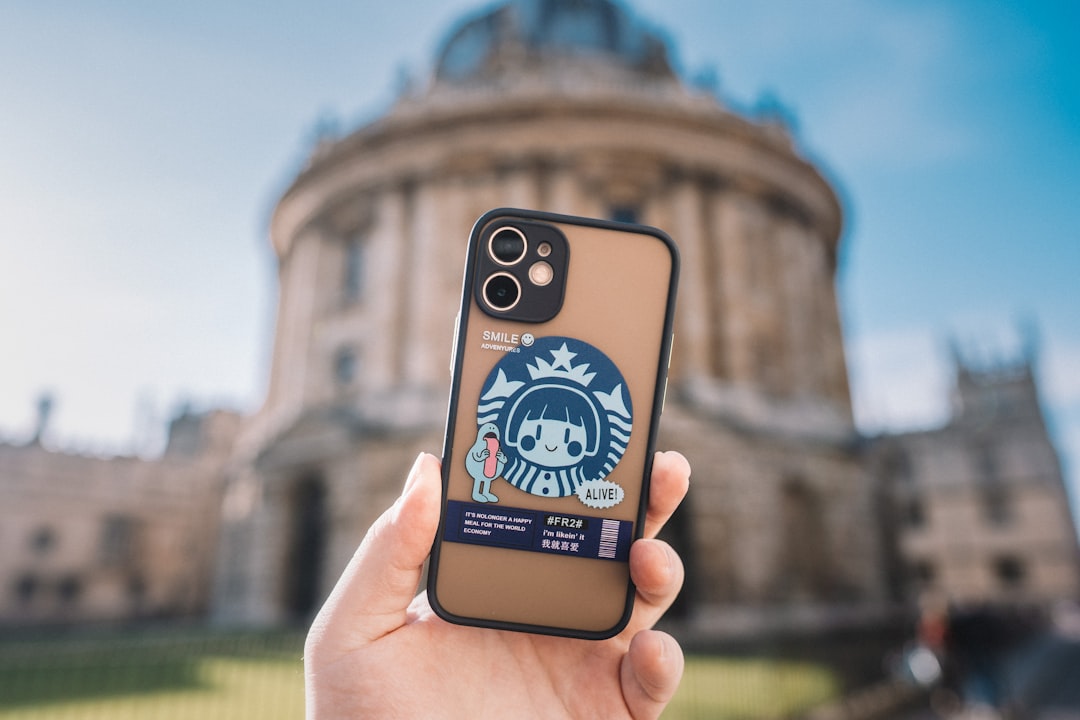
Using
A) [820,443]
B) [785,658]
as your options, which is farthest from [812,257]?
[785,658]

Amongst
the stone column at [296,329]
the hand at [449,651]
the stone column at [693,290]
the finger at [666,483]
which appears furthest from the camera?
the stone column at [296,329]

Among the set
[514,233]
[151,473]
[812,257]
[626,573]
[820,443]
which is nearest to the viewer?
[626,573]

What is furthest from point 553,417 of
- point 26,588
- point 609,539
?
point 26,588

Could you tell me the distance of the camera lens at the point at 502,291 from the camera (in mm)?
2209

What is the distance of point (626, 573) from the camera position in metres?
2.10

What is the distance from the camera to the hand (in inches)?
70.9

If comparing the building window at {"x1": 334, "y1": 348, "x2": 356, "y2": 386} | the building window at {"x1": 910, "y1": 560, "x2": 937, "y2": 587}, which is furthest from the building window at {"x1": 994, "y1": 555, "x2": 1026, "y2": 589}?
the building window at {"x1": 334, "y1": 348, "x2": 356, "y2": 386}

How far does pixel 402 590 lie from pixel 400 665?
7.7 inches

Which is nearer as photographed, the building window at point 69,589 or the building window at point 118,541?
the building window at point 69,589

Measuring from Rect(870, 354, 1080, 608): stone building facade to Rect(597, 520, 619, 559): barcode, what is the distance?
142 ft

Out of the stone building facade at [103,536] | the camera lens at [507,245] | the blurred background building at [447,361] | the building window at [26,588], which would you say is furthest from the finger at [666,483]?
the building window at [26,588]

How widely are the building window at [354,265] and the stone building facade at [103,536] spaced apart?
40.8 feet

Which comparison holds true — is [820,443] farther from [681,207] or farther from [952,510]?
[952,510]

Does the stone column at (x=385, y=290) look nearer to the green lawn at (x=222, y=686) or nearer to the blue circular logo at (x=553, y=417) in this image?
the green lawn at (x=222, y=686)
